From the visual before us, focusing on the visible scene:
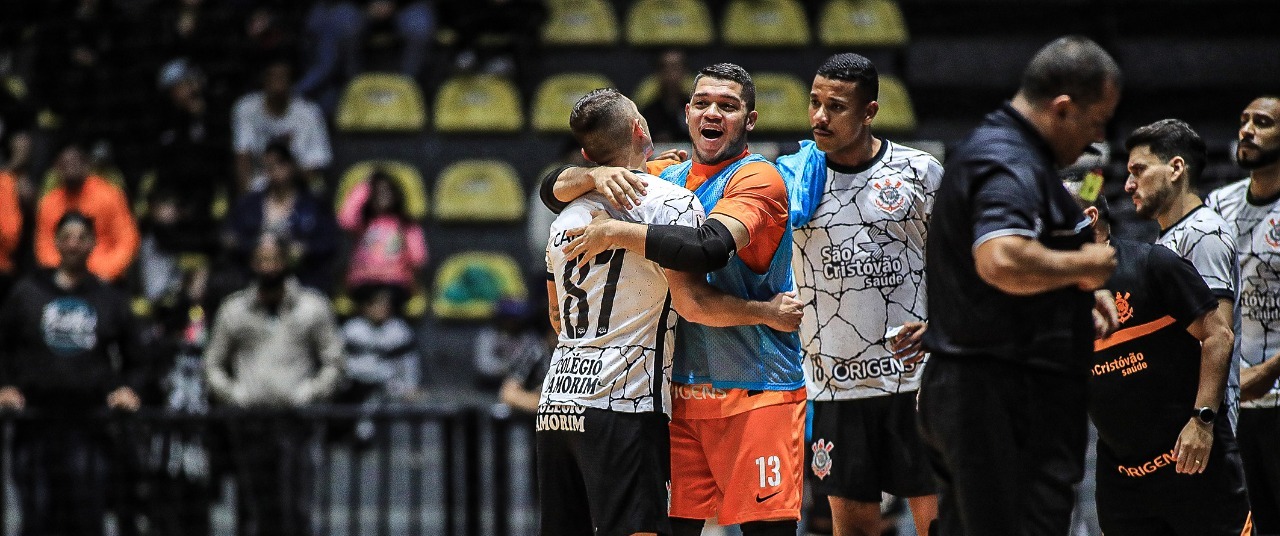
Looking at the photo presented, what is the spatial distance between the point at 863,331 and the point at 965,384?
1373 millimetres

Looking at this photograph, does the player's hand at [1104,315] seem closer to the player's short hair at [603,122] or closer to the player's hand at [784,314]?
the player's hand at [784,314]

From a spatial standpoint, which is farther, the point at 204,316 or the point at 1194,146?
the point at 204,316

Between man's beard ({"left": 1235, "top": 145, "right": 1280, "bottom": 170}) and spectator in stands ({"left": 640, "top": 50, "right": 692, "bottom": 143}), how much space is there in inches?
196

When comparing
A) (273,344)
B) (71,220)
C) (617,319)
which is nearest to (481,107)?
(273,344)

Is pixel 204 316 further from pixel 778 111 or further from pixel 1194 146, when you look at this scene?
pixel 1194 146

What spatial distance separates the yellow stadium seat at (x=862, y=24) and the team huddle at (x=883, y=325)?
6.60 m

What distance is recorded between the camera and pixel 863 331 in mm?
5422

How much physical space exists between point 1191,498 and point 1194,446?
279 mm

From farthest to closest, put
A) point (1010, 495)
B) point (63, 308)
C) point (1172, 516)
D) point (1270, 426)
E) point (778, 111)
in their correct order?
point (778, 111), point (63, 308), point (1270, 426), point (1172, 516), point (1010, 495)

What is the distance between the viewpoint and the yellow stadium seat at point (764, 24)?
12.7 m

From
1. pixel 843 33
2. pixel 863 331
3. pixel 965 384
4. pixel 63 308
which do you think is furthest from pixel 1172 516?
pixel 843 33

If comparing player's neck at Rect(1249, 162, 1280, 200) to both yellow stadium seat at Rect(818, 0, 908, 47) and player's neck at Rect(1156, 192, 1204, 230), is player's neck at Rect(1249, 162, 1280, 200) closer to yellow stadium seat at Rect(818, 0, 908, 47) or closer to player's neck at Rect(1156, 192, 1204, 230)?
player's neck at Rect(1156, 192, 1204, 230)

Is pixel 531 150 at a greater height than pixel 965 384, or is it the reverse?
pixel 531 150

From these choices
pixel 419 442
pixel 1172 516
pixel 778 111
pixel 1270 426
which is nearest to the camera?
pixel 1172 516
